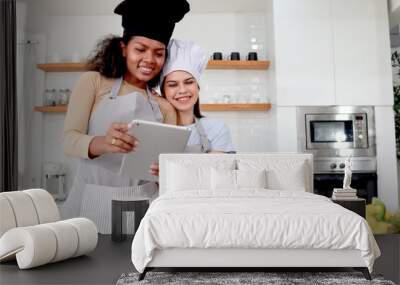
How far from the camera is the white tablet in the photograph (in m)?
4.76

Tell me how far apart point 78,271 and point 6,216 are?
67 centimetres

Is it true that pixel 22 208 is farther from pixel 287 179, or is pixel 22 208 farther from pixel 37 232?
pixel 287 179

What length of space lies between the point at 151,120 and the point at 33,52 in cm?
154

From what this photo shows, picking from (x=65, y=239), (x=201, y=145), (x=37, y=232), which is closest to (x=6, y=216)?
(x=37, y=232)

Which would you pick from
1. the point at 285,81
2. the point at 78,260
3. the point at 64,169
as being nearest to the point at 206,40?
the point at 285,81

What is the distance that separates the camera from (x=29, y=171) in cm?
507

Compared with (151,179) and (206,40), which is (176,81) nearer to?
(206,40)

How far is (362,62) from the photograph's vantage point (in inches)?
195

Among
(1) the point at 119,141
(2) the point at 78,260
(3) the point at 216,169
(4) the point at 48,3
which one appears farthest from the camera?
(4) the point at 48,3

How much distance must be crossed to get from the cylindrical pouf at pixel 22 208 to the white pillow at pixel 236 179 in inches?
59.2

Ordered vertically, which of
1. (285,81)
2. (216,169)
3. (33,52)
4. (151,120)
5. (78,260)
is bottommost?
(78,260)

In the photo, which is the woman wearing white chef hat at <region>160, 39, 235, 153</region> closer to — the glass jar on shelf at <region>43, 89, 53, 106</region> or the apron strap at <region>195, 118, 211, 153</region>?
the apron strap at <region>195, 118, 211, 153</region>

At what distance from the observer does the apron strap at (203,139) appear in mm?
4910

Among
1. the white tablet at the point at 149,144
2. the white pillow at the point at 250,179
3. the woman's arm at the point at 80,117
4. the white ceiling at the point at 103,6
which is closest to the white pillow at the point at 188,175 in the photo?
the white pillow at the point at 250,179
